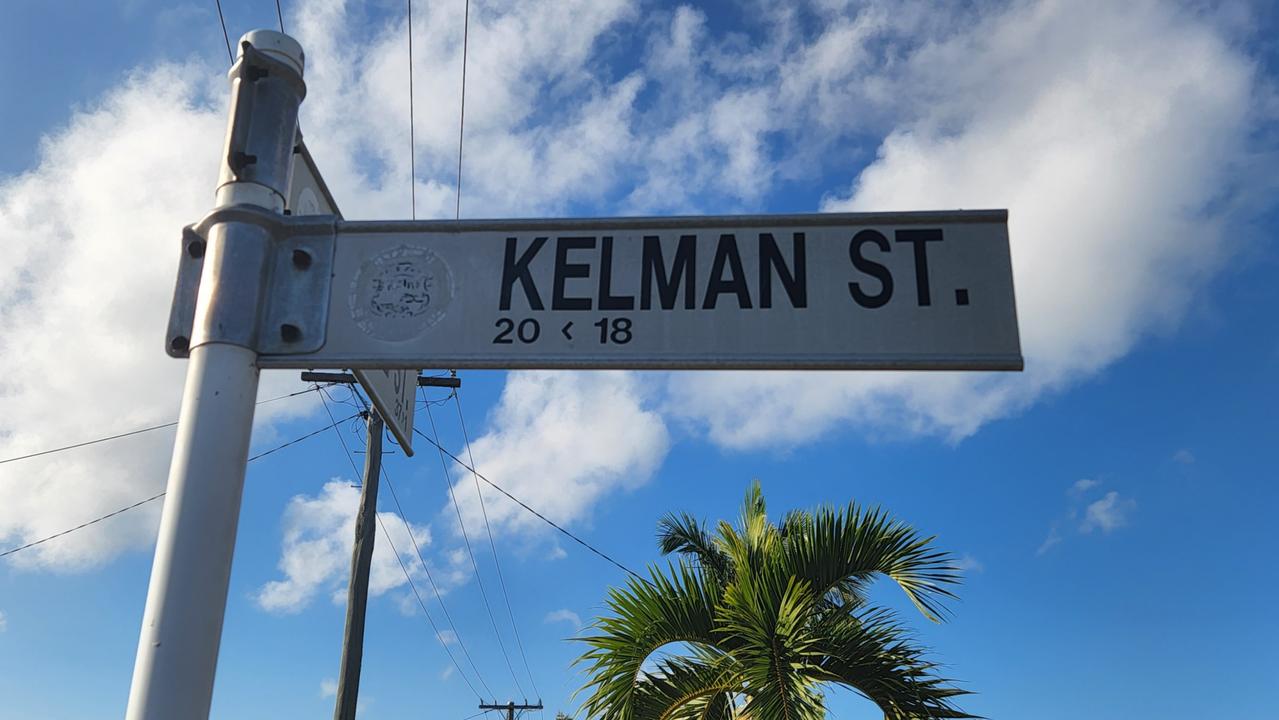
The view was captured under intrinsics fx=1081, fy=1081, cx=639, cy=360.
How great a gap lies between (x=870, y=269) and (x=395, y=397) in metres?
1.59

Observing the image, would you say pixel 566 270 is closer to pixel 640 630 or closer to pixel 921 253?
pixel 921 253

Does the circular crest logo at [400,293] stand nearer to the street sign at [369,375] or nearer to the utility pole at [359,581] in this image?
the street sign at [369,375]

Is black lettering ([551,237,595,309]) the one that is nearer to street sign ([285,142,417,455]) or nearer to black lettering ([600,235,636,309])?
black lettering ([600,235,636,309])

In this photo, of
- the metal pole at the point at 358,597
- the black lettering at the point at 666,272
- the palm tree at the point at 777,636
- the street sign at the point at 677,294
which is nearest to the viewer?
the street sign at the point at 677,294

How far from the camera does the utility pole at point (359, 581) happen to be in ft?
43.5

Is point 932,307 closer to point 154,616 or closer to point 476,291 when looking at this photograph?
point 476,291

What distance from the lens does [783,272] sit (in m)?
2.77

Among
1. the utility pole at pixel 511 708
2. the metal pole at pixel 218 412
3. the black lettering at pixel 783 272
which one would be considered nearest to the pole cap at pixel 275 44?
the metal pole at pixel 218 412

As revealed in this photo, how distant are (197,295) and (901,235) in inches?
71.5

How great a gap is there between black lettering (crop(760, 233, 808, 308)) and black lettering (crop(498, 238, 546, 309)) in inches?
22.7

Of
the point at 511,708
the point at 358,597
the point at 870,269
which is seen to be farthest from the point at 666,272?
the point at 511,708

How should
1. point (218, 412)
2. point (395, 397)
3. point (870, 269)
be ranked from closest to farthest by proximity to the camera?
point (218, 412) → point (870, 269) → point (395, 397)

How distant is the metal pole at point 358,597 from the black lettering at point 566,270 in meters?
10.2

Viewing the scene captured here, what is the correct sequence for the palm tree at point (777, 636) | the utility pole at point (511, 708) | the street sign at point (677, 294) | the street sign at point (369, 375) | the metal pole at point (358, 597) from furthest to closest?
the utility pole at point (511, 708) < the metal pole at point (358, 597) < the palm tree at point (777, 636) < the street sign at point (369, 375) < the street sign at point (677, 294)
